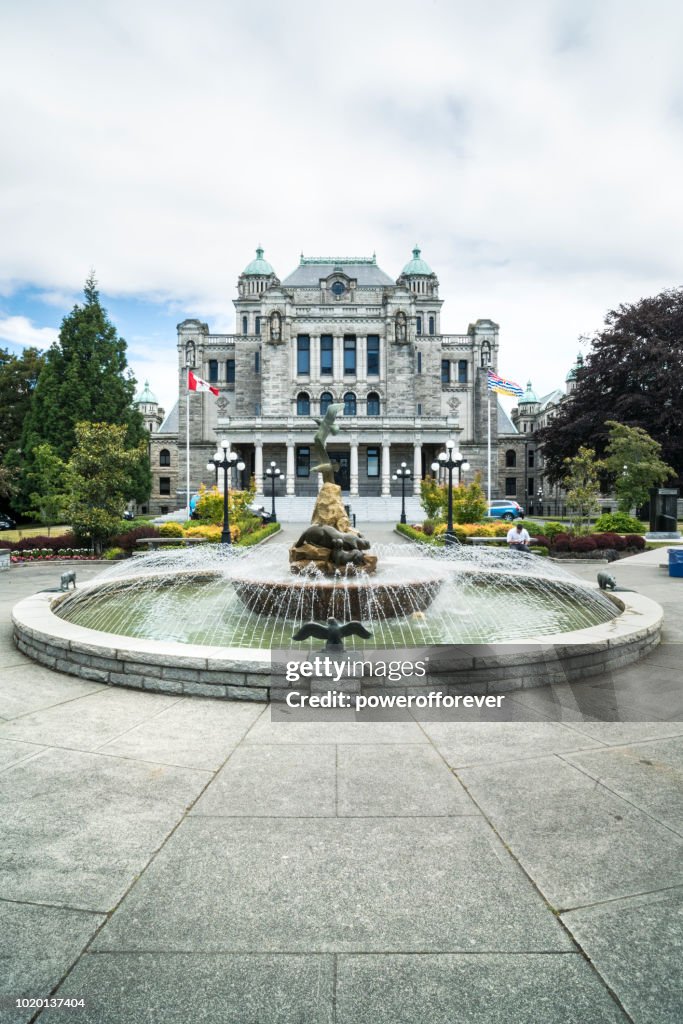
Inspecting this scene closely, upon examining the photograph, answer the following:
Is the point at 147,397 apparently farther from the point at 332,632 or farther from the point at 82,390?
the point at 332,632

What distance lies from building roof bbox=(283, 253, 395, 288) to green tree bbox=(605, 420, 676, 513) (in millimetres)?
43546

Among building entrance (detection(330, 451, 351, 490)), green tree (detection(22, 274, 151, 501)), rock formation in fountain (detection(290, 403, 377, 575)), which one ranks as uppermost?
green tree (detection(22, 274, 151, 501))

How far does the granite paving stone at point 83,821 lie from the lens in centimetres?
333

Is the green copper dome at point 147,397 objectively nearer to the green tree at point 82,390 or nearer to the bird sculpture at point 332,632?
the green tree at point 82,390

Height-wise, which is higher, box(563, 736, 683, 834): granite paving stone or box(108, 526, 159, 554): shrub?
box(108, 526, 159, 554): shrub

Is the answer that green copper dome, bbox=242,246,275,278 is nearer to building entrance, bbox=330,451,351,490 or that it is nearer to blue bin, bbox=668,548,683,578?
building entrance, bbox=330,451,351,490

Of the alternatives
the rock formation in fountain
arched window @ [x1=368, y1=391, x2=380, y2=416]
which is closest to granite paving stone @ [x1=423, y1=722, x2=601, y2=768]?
the rock formation in fountain

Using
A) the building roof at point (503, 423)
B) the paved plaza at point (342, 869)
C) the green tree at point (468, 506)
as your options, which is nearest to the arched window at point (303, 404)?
the building roof at point (503, 423)

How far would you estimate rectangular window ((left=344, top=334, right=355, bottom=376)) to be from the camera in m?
66.6

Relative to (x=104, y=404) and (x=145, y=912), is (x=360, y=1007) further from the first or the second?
(x=104, y=404)

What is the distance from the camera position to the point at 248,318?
71.9 metres

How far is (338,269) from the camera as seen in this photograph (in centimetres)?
7156

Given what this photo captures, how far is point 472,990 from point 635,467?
3763 cm

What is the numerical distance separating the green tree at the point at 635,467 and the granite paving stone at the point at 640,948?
117ft
